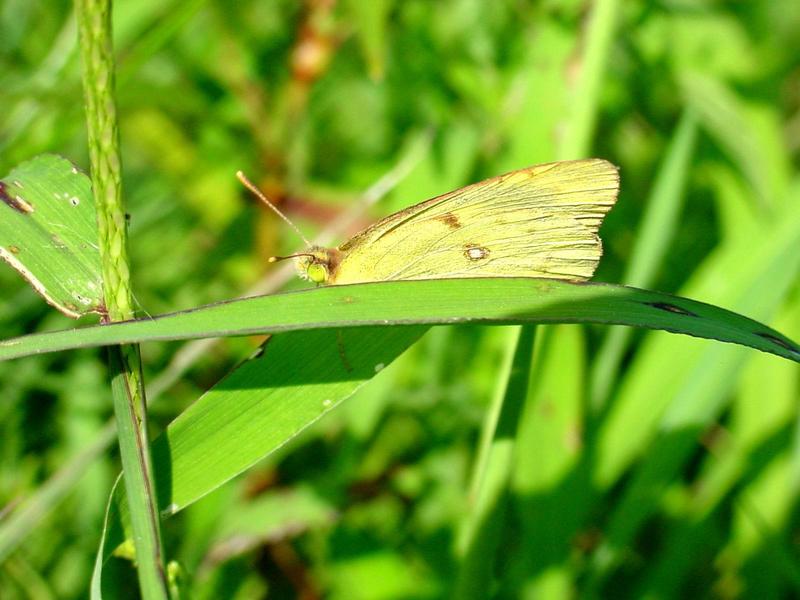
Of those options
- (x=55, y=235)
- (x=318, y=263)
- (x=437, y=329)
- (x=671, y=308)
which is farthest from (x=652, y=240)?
(x=55, y=235)

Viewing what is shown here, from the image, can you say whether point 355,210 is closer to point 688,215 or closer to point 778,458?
point 778,458

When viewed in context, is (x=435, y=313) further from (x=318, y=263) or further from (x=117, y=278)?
(x=318, y=263)

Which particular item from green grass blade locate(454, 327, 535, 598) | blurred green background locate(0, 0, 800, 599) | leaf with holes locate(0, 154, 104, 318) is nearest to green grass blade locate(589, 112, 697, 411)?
blurred green background locate(0, 0, 800, 599)

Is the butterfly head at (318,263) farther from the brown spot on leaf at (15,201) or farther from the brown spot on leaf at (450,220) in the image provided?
the brown spot on leaf at (15,201)

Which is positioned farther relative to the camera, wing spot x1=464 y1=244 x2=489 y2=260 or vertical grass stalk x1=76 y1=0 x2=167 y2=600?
wing spot x1=464 y1=244 x2=489 y2=260

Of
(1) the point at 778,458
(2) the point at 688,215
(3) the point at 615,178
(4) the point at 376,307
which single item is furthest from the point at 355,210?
(2) the point at 688,215

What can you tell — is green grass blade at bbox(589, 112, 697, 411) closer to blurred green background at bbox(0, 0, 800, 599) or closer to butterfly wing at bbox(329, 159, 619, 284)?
blurred green background at bbox(0, 0, 800, 599)
